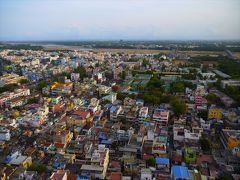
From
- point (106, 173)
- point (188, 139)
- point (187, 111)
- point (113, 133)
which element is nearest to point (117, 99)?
point (187, 111)

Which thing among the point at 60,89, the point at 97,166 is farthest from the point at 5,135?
the point at 60,89

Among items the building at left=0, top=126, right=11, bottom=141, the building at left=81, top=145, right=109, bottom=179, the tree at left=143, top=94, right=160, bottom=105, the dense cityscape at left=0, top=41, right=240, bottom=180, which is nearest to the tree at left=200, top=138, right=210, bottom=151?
the dense cityscape at left=0, top=41, right=240, bottom=180

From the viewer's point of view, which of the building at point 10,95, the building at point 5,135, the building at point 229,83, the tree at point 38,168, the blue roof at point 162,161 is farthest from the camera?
the building at point 229,83

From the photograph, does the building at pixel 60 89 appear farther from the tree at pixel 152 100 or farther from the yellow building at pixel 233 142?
the yellow building at pixel 233 142

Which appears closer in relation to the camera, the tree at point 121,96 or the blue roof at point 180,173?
the blue roof at point 180,173

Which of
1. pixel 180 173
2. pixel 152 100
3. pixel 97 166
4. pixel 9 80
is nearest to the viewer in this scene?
pixel 180 173

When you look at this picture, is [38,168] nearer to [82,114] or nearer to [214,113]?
[82,114]

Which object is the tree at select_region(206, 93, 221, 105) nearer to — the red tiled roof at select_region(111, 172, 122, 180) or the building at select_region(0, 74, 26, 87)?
the red tiled roof at select_region(111, 172, 122, 180)

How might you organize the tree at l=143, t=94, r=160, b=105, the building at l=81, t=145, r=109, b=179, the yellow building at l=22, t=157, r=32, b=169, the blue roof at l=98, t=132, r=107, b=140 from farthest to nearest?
the tree at l=143, t=94, r=160, b=105
the blue roof at l=98, t=132, r=107, b=140
the yellow building at l=22, t=157, r=32, b=169
the building at l=81, t=145, r=109, b=179

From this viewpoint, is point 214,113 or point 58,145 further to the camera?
point 214,113

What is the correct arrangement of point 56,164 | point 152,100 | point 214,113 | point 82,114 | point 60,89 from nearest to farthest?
point 56,164 → point 82,114 → point 214,113 → point 152,100 → point 60,89

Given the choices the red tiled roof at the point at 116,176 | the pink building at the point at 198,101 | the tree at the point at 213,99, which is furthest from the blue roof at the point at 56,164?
the tree at the point at 213,99

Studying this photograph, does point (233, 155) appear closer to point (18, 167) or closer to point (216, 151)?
point (216, 151)
